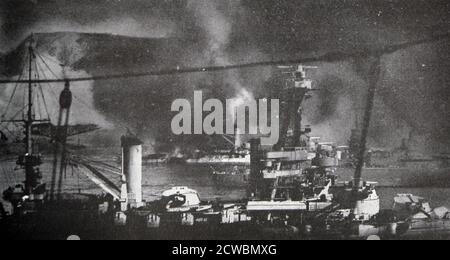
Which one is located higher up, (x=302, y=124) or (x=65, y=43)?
(x=65, y=43)

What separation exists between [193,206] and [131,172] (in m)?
1.30

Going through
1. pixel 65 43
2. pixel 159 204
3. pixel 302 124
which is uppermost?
pixel 65 43

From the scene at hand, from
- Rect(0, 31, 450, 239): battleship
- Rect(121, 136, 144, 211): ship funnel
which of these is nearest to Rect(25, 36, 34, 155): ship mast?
Rect(0, 31, 450, 239): battleship

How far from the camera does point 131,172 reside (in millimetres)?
7602

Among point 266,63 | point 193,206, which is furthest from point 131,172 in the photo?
point 266,63

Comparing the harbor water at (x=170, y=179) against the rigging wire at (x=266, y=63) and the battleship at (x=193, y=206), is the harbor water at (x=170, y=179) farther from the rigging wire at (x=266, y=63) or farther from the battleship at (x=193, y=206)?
the rigging wire at (x=266, y=63)

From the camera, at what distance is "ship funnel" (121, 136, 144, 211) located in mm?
7609

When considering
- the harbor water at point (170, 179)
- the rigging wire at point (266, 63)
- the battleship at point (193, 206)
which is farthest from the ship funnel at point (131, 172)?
the rigging wire at point (266, 63)

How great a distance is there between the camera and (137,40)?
7.77 m

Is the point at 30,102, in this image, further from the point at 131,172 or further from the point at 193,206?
the point at 193,206
